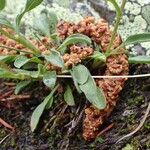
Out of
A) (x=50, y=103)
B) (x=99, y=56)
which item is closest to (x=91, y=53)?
(x=99, y=56)

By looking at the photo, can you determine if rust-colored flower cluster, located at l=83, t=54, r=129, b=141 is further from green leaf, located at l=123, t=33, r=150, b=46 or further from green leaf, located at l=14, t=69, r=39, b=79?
green leaf, located at l=14, t=69, r=39, b=79

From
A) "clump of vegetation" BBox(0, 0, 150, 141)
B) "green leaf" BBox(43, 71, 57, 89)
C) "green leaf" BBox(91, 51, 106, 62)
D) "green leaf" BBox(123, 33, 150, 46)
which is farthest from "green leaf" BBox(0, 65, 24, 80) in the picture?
"green leaf" BBox(123, 33, 150, 46)

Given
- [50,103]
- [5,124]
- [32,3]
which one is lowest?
[5,124]

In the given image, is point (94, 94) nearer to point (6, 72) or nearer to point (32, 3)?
point (6, 72)

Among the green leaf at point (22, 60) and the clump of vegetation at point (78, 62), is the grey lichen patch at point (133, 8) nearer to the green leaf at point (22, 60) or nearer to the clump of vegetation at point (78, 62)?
the clump of vegetation at point (78, 62)

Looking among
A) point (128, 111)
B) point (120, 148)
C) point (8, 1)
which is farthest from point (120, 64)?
point (8, 1)

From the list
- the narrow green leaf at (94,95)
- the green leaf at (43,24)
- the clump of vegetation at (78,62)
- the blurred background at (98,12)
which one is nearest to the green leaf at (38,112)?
the clump of vegetation at (78,62)
